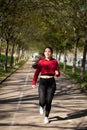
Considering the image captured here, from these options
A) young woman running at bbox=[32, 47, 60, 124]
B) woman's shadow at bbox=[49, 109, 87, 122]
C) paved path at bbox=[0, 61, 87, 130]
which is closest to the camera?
paved path at bbox=[0, 61, 87, 130]

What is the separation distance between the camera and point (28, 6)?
22594mm

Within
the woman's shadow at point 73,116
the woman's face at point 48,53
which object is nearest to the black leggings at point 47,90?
the woman's face at point 48,53

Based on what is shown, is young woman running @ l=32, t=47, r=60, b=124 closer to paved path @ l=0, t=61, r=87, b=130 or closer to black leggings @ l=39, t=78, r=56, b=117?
black leggings @ l=39, t=78, r=56, b=117

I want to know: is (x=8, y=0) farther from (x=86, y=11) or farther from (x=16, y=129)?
(x=16, y=129)

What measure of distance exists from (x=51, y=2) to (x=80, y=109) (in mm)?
12306

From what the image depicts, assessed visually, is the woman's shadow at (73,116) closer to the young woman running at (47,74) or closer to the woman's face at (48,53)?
the young woman running at (47,74)

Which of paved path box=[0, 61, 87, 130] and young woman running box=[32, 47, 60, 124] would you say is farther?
young woman running box=[32, 47, 60, 124]

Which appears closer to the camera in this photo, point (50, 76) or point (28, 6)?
point (50, 76)

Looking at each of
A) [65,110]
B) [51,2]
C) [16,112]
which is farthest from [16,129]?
[51,2]

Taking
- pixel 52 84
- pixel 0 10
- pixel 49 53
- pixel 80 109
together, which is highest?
pixel 0 10

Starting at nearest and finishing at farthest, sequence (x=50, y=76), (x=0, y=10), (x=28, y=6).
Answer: (x=50, y=76)
(x=0, y=10)
(x=28, y=6)

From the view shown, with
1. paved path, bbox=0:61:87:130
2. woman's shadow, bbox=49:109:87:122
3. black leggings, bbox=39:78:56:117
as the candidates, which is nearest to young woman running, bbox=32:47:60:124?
black leggings, bbox=39:78:56:117

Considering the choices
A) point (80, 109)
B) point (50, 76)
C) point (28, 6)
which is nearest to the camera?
point (50, 76)

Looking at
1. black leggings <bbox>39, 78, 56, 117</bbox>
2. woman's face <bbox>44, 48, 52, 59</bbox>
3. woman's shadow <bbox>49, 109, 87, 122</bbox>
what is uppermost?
woman's face <bbox>44, 48, 52, 59</bbox>
